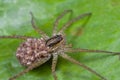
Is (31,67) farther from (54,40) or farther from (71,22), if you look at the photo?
(71,22)

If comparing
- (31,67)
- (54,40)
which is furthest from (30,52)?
(54,40)

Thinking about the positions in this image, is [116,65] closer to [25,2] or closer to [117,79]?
[117,79]

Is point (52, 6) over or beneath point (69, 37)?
over

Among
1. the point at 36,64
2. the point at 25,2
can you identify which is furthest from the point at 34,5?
the point at 36,64

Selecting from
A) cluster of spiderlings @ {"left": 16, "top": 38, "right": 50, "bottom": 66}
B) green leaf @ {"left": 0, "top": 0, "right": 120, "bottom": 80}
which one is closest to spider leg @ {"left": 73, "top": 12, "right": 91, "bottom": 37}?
green leaf @ {"left": 0, "top": 0, "right": 120, "bottom": 80}

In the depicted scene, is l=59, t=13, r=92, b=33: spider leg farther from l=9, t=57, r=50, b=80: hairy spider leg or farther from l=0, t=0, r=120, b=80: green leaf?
l=9, t=57, r=50, b=80: hairy spider leg

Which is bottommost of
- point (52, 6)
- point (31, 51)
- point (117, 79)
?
point (117, 79)
